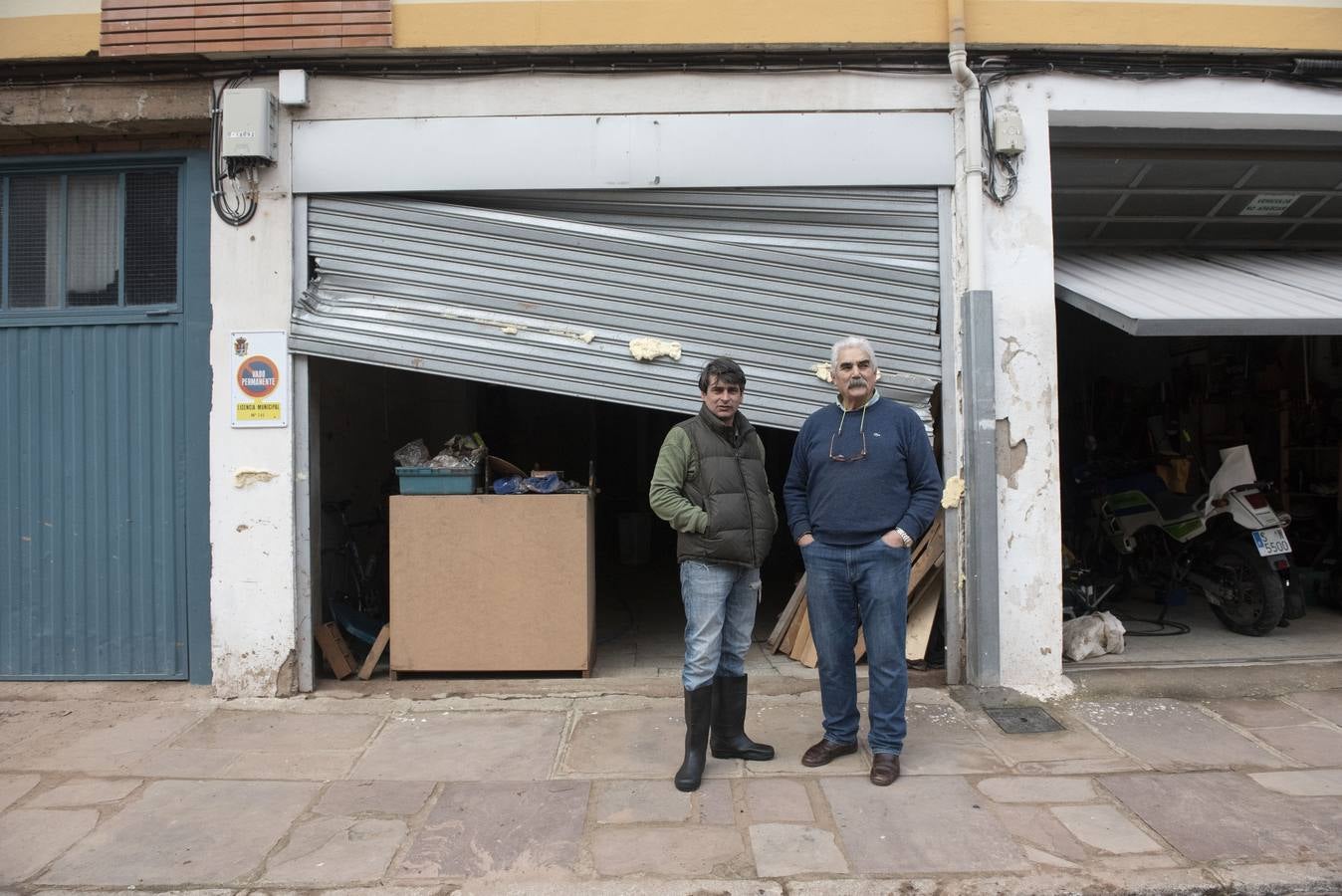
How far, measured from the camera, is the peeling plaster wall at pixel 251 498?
5121 millimetres

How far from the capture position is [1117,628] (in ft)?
18.7

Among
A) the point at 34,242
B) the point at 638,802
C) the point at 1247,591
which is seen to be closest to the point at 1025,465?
the point at 1247,591

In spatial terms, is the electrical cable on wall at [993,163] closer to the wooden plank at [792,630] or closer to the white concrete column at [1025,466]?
the white concrete column at [1025,466]

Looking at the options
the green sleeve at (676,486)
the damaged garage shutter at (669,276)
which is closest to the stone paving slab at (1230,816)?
the green sleeve at (676,486)

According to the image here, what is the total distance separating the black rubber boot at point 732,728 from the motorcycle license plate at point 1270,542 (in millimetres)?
4144

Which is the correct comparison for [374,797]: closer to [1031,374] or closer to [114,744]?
[114,744]

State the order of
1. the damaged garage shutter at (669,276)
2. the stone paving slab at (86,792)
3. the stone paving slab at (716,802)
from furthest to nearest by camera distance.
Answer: the damaged garage shutter at (669,276) < the stone paving slab at (86,792) < the stone paving slab at (716,802)

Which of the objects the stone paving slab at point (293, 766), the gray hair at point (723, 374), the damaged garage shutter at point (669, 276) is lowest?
the stone paving slab at point (293, 766)

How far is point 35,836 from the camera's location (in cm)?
353

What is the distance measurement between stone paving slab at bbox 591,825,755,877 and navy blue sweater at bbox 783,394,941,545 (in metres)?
1.37

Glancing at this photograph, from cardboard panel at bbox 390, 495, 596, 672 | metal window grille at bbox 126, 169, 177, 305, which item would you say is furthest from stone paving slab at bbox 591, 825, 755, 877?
metal window grille at bbox 126, 169, 177, 305

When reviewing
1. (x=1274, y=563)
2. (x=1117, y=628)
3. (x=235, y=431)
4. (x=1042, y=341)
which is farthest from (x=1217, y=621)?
(x=235, y=431)

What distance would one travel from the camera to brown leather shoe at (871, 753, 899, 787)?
12.8 feet

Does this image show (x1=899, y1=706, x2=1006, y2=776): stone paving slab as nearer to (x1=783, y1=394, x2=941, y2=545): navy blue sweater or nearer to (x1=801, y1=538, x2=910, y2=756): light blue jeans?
(x1=801, y1=538, x2=910, y2=756): light blue jeans
